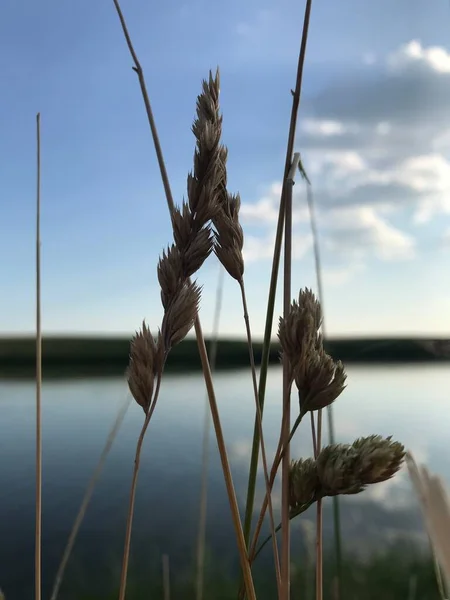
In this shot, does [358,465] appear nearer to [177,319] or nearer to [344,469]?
[344,469]

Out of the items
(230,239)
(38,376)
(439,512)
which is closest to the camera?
(439,512)

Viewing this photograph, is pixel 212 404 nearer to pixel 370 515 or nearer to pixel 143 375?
pixel 143 375

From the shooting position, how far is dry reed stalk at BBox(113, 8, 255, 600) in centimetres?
27

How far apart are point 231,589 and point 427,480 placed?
2085 mm

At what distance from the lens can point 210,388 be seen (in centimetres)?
31

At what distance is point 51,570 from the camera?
2295 millimetres

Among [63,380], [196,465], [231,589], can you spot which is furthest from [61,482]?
[63,380]

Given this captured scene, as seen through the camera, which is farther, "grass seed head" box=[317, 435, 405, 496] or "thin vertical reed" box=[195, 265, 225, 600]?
"thin vertical reed" box=[195, 265, 225, 600]

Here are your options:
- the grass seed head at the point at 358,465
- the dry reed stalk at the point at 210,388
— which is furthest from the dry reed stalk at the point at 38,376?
the grass seed head at the point at 358,465

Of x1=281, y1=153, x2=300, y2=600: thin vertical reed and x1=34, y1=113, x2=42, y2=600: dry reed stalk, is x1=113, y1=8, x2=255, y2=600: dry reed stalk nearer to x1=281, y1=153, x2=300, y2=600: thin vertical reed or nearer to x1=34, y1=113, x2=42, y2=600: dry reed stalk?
x1=281, y1=153, x2=300, y2=600: thin vertical reed

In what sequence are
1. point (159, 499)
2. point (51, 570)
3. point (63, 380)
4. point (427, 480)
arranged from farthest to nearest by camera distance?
point (63, 380) → point (159, 499) → point (51, 570) → point (427, 480)

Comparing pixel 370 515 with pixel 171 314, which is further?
pixel 370 515

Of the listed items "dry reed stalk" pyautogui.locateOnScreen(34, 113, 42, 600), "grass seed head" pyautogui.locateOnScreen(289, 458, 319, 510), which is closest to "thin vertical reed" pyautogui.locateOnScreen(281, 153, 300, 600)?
"grass seed head" pyautogui.locateOnScreen(289, 458, 319, 510)

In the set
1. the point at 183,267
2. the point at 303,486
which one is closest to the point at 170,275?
the point at 183,267
